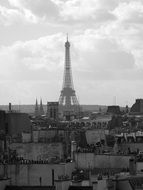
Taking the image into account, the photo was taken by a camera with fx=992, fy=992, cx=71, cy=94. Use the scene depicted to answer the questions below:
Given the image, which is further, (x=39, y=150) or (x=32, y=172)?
(x=39, y=150)

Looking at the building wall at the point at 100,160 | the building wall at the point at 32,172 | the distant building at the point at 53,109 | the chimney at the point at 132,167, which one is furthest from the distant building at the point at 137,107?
the building wall at the point at 32,172

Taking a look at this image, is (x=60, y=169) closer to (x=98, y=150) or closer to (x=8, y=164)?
(x=8, y=164)

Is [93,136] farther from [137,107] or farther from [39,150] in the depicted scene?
[137,107]

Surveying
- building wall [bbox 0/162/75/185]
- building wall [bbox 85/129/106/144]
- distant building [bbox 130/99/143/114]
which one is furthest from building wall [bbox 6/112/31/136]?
distant building [bbox 130/99/143/114]

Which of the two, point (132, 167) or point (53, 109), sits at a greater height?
point (53, 109)

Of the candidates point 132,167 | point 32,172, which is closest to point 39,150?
point 32,172

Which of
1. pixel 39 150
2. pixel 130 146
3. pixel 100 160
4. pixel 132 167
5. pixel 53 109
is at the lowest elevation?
pixel 132 167

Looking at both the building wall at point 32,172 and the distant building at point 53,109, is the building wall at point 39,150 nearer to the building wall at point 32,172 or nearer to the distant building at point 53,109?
the building wall at point 32,172
